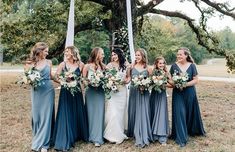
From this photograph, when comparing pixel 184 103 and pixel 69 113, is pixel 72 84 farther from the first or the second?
pixel 184 103

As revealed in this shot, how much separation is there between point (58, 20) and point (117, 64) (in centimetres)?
909

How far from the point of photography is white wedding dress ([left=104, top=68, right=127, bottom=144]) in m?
8.49

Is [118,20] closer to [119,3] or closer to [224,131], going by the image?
[119,3]

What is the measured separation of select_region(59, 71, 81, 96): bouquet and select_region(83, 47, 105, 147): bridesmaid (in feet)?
1.75

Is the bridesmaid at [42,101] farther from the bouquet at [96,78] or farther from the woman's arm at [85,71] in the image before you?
the bouquet at [96,78]

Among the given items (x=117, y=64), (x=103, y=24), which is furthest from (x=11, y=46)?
(x=117, y=64)

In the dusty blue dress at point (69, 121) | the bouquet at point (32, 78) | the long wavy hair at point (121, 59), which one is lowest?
the dusty blue dress at point (69, 121)

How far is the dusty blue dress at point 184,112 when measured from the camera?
846 cm

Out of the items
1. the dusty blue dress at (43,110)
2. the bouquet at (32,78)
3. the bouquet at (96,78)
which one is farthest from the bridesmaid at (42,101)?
the bouquet at (96,78)

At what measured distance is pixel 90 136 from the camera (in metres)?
8.43

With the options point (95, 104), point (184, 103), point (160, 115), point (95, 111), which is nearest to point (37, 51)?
point (95, 104)

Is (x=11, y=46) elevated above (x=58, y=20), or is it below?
below

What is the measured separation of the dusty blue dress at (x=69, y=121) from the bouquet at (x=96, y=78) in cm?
28

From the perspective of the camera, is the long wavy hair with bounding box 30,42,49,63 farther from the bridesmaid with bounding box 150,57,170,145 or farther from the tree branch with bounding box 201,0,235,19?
the tree branch with bounding box 201,0,235,19
